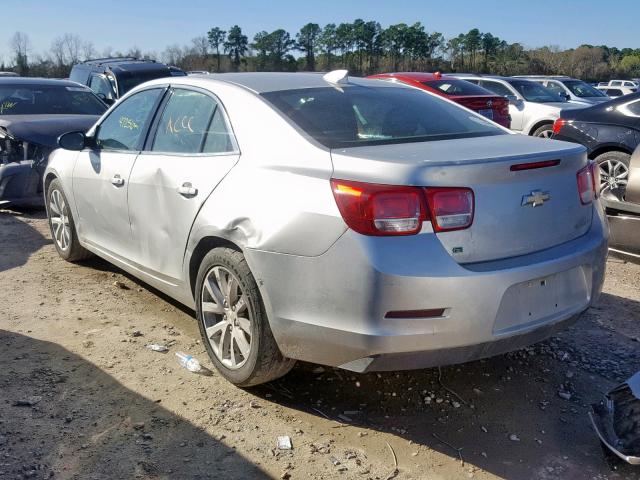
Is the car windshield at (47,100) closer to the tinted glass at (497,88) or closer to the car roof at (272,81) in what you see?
the car roof at (272,81)

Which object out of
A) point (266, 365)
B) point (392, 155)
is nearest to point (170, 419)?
point (266, 365)

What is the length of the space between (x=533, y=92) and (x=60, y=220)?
1179cm

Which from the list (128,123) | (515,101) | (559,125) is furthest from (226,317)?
(515,101)

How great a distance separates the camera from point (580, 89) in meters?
18.3

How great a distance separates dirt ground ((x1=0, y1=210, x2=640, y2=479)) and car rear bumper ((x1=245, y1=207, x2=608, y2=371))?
43 cm

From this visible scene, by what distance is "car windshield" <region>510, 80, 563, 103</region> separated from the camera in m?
14.1

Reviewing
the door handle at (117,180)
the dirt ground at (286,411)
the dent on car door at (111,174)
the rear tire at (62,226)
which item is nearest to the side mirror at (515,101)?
the dirt ground at (286,411)

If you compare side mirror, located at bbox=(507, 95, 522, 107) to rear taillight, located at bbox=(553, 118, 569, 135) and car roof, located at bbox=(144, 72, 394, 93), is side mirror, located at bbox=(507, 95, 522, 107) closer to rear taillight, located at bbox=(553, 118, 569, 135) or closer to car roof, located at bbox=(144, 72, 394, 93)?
rear taillight, located at bbox=(553, 118, 569, 135)

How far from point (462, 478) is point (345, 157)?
1.44m

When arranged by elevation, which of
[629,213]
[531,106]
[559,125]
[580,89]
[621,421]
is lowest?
[621,421]

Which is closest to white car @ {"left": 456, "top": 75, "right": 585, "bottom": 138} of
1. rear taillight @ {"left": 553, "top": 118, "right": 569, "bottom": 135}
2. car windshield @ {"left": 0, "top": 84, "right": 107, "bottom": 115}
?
rear taillight @ {"left": 553, "top": 118, "right": 569, "bottom": 135}

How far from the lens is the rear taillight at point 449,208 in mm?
2615

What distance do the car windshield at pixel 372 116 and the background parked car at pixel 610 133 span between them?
3961 millimetres

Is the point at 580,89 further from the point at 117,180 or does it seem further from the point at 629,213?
the point at 117,180
